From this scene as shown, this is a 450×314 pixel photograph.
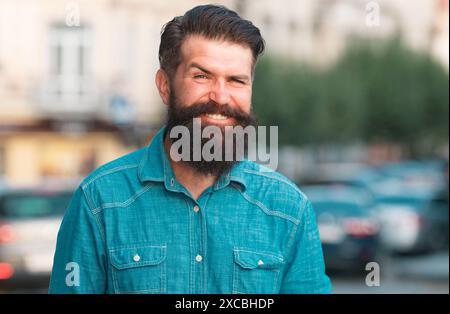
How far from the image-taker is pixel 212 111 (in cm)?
319

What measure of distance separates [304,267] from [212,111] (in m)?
0.51

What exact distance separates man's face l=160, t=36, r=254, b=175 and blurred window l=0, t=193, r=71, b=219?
11.1 metres

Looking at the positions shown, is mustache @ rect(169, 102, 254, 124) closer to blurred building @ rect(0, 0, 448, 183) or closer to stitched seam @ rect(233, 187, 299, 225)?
stitched seam @ rect(233, 187, 299, 225)

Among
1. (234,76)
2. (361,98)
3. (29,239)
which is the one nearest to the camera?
(234,76)

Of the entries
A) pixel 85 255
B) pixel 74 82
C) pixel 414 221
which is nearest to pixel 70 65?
pixel 74 82

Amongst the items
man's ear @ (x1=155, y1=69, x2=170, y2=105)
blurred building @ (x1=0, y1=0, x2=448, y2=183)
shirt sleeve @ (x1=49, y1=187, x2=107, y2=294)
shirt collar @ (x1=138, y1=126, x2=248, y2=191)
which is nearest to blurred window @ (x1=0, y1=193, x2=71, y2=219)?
man's ear @ (x1=155, y1=69, x2=170, y2=105)

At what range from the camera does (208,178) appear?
3.23 m

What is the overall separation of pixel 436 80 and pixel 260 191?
4926 centimetres

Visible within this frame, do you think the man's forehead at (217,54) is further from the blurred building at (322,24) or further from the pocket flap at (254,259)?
the blurred building at (322,24)

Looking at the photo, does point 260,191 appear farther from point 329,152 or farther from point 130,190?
point 329,152

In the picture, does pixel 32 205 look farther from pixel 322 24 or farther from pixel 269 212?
pixel 322 24

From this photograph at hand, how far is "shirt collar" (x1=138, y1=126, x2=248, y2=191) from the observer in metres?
3.18
